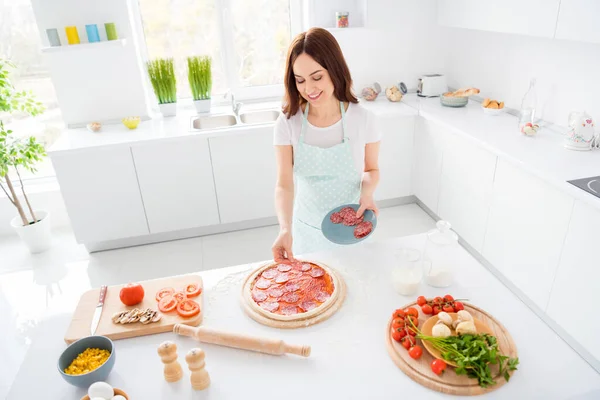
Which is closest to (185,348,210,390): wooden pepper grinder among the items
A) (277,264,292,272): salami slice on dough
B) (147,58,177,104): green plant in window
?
(277,264,292,272): salami slice on dough

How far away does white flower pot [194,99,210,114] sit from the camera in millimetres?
3520

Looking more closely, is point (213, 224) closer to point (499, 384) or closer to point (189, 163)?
point (189, 163)

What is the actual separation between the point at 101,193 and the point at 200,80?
44.4 inches

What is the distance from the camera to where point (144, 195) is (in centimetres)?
318

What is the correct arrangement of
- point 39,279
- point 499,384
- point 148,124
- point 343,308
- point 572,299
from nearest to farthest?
point 499,384 → point 343,308 → point 572,299 → point 39,279 → point 148,124

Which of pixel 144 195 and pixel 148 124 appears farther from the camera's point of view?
pixel 148 124

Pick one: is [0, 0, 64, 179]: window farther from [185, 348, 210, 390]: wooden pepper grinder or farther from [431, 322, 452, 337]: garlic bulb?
[431, 322, 452, 337]: garlic bulb

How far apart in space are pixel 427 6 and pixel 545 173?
202cm

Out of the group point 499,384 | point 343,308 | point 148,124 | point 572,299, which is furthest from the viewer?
point 148,124

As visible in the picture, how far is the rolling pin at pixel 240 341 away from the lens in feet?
3.84

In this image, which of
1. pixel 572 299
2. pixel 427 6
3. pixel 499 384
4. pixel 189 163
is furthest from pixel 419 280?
pixel 427 6

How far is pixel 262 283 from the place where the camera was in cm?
144

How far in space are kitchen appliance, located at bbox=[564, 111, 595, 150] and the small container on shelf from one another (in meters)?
1.83

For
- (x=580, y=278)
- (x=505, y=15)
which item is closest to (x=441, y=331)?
(x=580, y=278)
